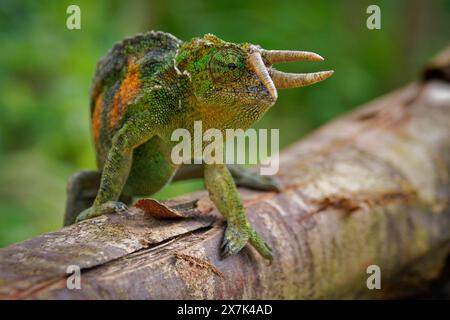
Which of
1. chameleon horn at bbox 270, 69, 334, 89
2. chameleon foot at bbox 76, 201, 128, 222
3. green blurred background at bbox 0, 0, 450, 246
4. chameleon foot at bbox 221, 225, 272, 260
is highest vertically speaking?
green blurred background at bbox 0, 0, 450, 246

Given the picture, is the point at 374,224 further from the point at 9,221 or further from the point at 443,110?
the point at 9,221

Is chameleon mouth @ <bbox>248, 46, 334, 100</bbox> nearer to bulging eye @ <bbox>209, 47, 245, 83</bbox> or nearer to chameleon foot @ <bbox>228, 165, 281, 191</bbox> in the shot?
bulging eye @ <bbox>209, 47, 245, 83</bbox>

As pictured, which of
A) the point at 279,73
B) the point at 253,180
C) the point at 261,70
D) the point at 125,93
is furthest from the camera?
the point at 253,180

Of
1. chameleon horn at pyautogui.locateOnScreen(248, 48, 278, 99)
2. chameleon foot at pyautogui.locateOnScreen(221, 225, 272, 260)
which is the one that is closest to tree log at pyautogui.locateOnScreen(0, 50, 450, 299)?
chameleon foot at pyautogui.locateOnScreen(221, 225, 272, 260)

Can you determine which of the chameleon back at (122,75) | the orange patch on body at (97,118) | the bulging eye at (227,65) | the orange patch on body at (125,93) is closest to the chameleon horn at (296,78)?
the bulging eye at (227,65)

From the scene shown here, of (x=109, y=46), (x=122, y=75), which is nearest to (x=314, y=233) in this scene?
(x=122, y=75)

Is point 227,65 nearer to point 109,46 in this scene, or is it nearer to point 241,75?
point 241,75
